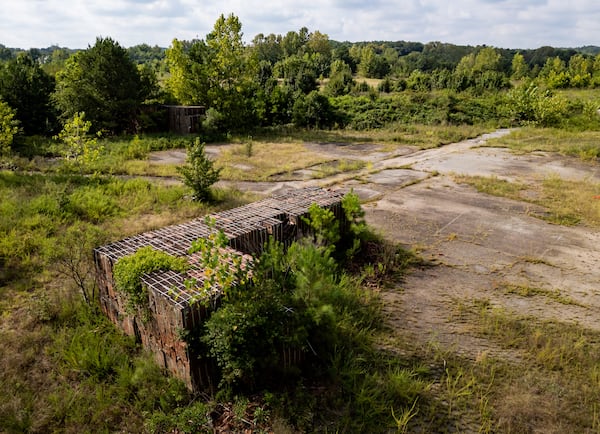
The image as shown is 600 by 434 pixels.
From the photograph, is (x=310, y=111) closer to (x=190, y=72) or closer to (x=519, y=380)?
(x=190, y=72)

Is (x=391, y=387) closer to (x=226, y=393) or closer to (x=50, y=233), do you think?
(x=226, y=393)

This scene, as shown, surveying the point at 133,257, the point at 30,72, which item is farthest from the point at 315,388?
the point at 30,72

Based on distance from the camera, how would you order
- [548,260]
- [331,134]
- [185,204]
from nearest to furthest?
1. [548,260]
2. [185,204]
3. [331,134]

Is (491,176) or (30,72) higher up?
(30,72)

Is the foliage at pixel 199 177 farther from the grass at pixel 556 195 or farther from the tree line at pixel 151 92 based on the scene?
the grass at pixel 556 195

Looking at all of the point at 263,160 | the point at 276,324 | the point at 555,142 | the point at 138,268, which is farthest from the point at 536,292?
the point at 555,142

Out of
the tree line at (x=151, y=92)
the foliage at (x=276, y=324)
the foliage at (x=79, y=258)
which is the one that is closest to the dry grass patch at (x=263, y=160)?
the tree line at (x=151, y=92)

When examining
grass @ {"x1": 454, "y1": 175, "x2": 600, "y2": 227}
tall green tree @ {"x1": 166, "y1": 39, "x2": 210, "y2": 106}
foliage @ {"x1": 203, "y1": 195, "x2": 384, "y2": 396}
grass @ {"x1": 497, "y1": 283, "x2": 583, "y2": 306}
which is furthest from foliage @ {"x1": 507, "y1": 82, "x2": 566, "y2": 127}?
foliage @ {"x1": 203, "y1": 195, "x2": 384, "y2": 396}

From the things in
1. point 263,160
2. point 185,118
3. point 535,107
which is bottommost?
point 263,160
